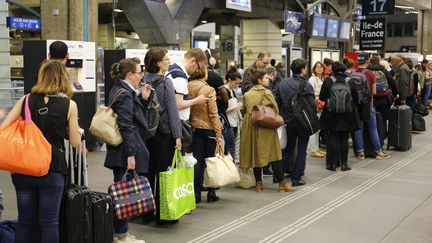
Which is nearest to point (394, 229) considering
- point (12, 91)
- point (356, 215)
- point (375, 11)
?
point (356, 215)

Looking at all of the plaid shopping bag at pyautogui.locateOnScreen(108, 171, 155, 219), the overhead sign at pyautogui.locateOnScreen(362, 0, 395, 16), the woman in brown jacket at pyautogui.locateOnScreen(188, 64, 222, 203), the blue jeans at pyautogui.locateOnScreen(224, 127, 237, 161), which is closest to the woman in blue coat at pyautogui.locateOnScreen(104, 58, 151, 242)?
the plaid shopping bag at pyautogui.locateOnScreen(108, 171, 155, 219)

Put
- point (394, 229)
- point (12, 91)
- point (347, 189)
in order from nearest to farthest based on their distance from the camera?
point (394, 229) < point (347, 189) < point (12, 91)

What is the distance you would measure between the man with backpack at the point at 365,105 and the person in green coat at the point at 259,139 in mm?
2487

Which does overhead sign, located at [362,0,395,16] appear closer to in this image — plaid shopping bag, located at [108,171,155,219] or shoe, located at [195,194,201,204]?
shoe, located at [195,194,201,204]

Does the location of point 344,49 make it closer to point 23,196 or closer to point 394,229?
point 394,229

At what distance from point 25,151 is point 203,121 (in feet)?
8.99

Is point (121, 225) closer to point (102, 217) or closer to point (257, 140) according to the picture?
point (102, 217)

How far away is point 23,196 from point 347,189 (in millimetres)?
4821

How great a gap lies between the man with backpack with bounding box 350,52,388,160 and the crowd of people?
18 millimetres

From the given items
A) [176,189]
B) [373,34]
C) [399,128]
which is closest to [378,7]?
[373,34]

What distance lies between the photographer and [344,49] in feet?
74.7

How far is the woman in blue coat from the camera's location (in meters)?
4.86

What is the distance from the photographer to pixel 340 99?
864cm

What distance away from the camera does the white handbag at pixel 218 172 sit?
6273mm
